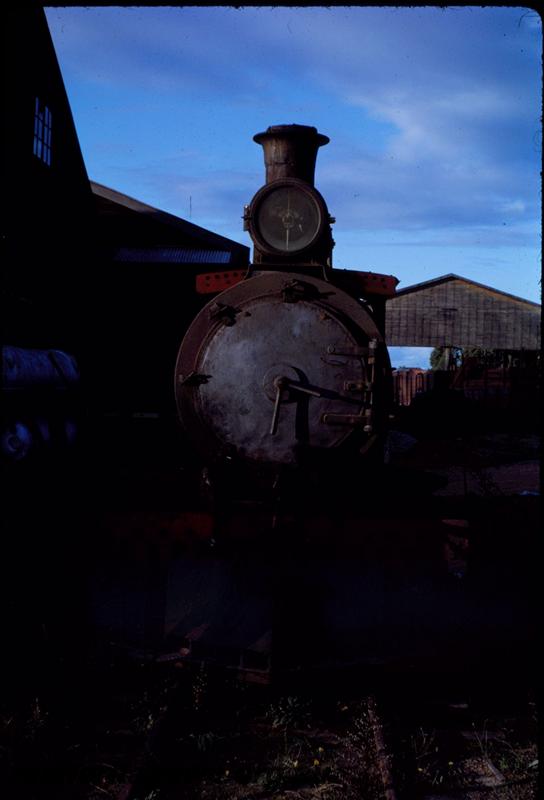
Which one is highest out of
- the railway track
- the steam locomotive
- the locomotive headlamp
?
the locomotive headlamp

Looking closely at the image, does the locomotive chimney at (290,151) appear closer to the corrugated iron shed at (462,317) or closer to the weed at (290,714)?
the weed at (290,714)

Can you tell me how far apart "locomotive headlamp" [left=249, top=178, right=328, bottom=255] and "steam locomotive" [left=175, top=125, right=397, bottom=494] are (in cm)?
45

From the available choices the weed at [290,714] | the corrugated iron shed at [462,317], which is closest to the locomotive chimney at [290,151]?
the weed at [290,714]

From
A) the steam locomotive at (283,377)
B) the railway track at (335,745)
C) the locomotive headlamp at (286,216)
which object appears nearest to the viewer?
the railway track at (335,745)

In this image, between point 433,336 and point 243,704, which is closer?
point 243,704

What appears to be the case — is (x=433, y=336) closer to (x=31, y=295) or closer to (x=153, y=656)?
(x=31, y=295)

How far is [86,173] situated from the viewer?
13.1 meters

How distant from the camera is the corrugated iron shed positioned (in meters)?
34.9

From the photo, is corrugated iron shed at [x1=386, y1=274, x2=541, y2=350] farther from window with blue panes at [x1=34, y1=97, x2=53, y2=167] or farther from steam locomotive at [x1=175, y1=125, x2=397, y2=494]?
steam locomotive at [x1=175, y1=125, x2=397, y2=494]

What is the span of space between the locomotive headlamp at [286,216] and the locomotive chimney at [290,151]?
395mm

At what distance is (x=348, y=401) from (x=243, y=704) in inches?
72.9

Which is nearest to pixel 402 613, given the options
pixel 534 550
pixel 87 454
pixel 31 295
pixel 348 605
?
pixel 348 605

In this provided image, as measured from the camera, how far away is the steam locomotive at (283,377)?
15.1 feet

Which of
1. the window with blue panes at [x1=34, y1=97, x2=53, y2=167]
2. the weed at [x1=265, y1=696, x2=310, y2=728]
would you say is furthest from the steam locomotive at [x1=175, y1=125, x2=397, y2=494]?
the window with blue panes at [x1=34, y1=97, x2=53, y2=167]
